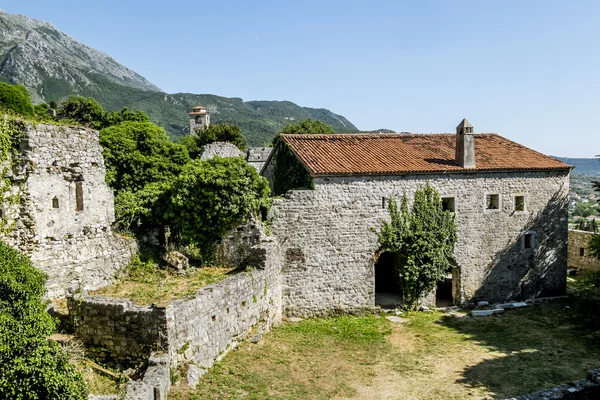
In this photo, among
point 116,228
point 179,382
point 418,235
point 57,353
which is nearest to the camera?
point 57,353

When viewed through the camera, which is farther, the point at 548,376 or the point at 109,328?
the point at 548,376

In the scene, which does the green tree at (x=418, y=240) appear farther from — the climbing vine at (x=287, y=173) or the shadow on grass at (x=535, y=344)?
the climbing vine at (x=287, y=173)

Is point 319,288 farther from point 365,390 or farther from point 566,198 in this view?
point 566,198

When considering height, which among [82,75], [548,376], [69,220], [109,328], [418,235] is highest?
[82,75]

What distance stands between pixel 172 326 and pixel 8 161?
6.64 m

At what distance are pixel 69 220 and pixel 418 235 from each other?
45.0ft

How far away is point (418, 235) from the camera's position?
1869 cm

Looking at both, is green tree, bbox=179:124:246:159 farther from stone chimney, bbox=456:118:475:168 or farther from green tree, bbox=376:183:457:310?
stone chimney, bbox=456:118:475:168

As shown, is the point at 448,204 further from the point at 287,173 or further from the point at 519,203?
the point at 287,173

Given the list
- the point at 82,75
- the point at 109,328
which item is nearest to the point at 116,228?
the point at 109,328

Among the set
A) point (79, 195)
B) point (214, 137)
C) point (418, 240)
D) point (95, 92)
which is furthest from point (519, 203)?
point (95, 92)

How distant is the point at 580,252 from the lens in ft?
88.4

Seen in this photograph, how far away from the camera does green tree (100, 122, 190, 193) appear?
67.9 feet

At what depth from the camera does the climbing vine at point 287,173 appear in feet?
60.4
